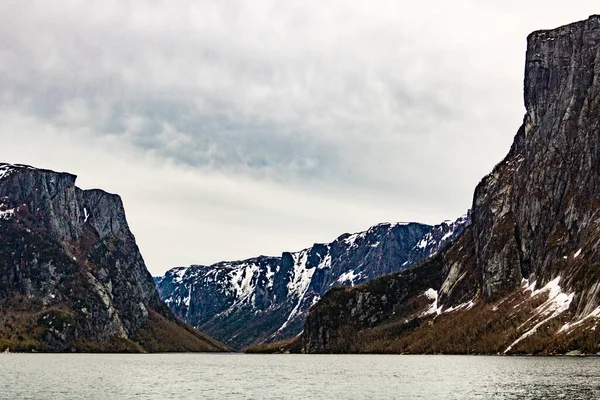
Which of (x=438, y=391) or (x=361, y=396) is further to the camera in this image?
(x=438, y=391)

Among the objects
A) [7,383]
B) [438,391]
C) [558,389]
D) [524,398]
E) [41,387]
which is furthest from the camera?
[7,383]

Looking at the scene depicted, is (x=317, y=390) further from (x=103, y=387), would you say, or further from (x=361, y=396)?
(x=103, y=387)

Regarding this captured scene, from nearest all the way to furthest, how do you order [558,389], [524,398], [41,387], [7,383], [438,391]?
[524,398]
[558,389]
[438,391]
[41,387]
[7,383]

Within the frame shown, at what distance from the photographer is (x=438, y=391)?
110375 mm

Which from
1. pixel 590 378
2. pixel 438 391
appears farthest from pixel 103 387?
pixel 590 378

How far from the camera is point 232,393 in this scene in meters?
112

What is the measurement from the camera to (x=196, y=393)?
112 metres

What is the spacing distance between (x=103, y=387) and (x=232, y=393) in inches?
1033

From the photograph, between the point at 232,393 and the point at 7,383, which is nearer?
the point at 232,393

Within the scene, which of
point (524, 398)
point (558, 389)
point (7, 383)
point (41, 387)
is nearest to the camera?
point (524, 398)

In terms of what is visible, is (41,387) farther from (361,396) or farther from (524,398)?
(524,398)

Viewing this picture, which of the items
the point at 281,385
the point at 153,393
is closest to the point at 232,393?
the point at 153,393

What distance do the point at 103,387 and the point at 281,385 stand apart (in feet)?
108

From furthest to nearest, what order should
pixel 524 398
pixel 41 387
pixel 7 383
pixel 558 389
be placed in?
1. pixel 7 383
2. pixel 41 387
3. pixel 558 389
4. pixel 524 398
